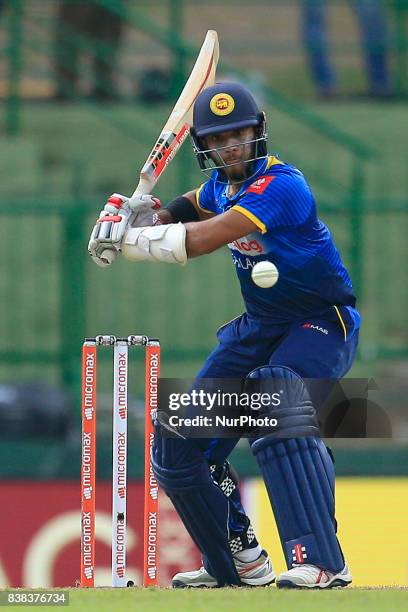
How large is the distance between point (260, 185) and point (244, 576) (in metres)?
1.36

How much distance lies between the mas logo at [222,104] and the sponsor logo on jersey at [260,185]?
0.23 meters

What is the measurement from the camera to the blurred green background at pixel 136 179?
802cm

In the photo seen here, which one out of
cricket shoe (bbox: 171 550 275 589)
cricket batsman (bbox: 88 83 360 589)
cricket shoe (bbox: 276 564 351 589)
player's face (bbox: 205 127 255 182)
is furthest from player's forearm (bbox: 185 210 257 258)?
cricket shoe (bbox: 171 550 275 589)

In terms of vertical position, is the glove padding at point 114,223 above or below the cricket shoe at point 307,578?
above

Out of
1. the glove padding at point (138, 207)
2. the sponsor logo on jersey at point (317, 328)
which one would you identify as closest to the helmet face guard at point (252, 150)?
the glove padding at point (138, 207)

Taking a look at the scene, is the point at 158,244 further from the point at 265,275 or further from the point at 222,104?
the point at 222,104

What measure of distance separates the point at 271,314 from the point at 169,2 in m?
6.51

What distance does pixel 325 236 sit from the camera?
14.4 ft

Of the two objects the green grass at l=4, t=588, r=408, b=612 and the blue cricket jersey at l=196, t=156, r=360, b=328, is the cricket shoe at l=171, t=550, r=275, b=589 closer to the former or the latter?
the green grass at l=4, t=588, r=408, b=612

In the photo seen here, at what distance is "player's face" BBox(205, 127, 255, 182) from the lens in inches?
168

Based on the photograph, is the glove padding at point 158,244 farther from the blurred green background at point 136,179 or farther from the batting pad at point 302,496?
the blurred green background at point 136,179

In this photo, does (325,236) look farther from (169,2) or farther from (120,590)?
(169,2)

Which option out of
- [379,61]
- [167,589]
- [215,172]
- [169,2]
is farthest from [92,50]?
[167,589]

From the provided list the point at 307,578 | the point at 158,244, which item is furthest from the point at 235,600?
A: the point at 158,244
